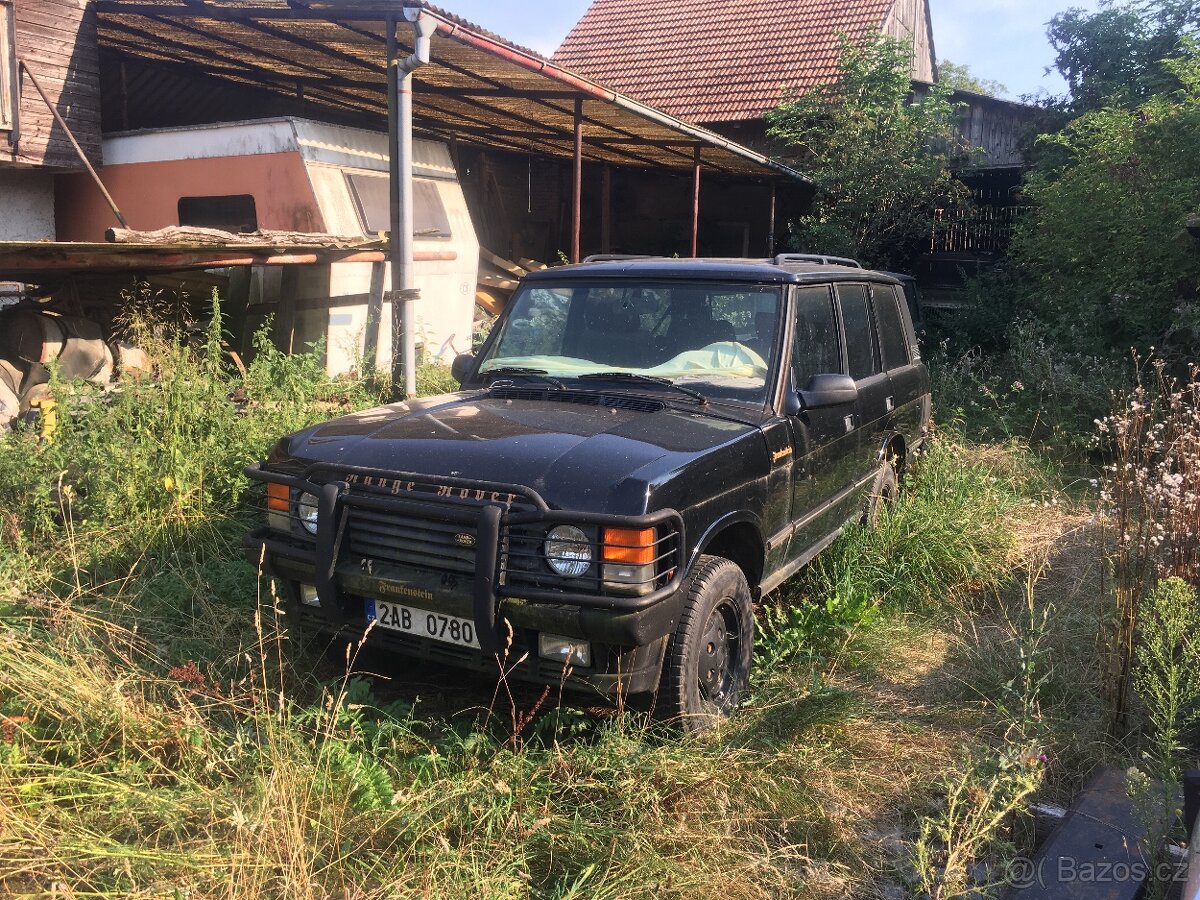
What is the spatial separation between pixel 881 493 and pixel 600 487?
3.38 metres

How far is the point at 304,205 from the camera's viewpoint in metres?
9.54

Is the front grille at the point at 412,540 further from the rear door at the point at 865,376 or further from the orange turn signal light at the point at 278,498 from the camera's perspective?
the rear door at the point at 865,376

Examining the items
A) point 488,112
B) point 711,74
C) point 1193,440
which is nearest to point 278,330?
point 488,112

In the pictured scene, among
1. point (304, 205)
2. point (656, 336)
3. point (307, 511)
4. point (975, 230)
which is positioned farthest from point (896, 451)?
point (975, 230)

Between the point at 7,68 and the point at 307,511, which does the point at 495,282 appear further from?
the point at 307,511

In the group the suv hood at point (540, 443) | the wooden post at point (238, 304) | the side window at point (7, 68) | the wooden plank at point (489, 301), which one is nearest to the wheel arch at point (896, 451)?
the suv hood at point (540, 443)

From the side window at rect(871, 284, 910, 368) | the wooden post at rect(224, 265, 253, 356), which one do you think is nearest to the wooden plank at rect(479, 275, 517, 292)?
the wooden post at rect(224, 265, 253, 356)

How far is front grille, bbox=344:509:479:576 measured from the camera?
3205 mm

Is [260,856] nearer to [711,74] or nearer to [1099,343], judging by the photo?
[1099,343]

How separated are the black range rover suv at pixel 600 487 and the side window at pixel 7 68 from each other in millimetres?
8451

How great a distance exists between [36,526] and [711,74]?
691 inches

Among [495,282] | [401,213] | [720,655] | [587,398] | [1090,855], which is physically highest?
[401,213]

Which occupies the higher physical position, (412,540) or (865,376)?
(865,376)

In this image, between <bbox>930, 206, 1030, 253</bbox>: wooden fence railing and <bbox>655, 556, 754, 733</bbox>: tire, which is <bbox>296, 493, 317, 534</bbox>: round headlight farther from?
<bbox>930, 206, 1030, 253</bbox>: wooden fence railing
